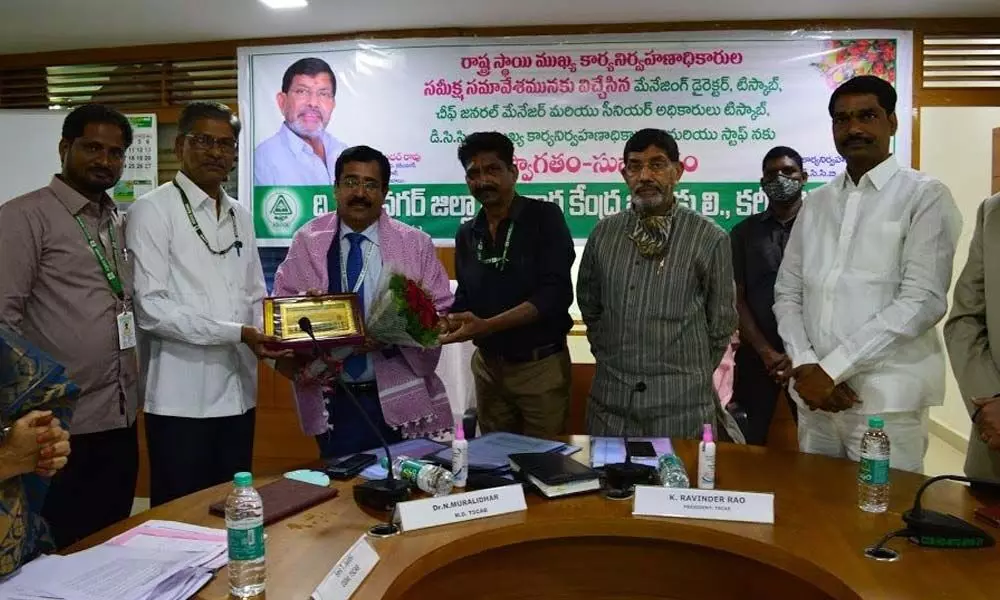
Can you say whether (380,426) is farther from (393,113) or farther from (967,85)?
(967,85)

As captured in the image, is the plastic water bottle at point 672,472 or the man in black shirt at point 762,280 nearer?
the plastic water bottle at point 672,472

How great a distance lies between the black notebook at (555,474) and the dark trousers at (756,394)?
179 cm

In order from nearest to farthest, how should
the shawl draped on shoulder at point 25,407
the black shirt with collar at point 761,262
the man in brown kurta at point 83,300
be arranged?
the shawl draped on shoulder at point 25,407 → the man in brown kurta at point 83,300 → the black shirt with collar at point 761,262

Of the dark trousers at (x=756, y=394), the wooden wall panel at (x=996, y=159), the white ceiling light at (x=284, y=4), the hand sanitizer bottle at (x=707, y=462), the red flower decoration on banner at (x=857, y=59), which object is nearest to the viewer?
the hand sanitizer bottle at (x=707, y=462)

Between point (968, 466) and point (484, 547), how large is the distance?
141 cm

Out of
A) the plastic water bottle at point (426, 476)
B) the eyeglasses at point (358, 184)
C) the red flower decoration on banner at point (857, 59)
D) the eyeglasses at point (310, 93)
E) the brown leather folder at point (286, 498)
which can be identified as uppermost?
the red flower decoration on banner at point (857, 59)

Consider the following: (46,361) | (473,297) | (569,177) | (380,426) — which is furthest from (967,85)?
(46,361)

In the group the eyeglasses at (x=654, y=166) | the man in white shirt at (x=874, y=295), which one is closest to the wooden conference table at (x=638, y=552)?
the man in white shirt at (x=874, y=295)

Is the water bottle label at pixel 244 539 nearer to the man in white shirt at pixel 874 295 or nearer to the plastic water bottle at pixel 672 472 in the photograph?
the plastic water bottle at pixel 672 472

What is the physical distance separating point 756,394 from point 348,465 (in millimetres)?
2163

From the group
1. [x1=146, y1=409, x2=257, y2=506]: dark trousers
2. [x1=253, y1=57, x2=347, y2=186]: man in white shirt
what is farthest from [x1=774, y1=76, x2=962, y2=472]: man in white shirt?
[x1=253, y1=57, x2=347, y2=186]: man in white shirt

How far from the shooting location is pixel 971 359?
2.02 m

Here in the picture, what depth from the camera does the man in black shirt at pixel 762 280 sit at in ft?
10.4

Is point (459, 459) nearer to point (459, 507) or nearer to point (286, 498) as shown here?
point (459, 507)
